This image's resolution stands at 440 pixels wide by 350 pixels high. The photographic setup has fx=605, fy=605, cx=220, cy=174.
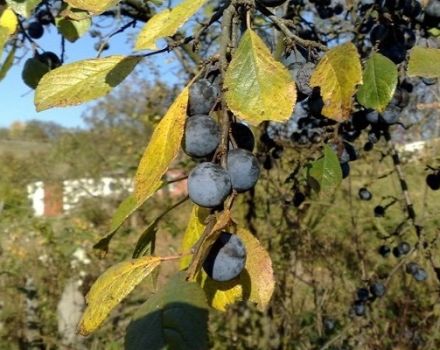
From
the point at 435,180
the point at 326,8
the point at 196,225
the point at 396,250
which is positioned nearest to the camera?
the point at 196,225

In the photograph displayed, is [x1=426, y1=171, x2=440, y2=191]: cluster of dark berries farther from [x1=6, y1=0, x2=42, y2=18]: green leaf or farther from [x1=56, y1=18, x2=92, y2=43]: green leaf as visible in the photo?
[x1=6, y1=0, x2=42, y2=18]: green leaf

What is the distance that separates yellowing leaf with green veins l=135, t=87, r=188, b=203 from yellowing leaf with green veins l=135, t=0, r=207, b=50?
0.27 feet

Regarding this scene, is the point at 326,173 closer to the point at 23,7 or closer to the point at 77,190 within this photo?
the point at 23,7

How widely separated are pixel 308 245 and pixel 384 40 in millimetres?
2520

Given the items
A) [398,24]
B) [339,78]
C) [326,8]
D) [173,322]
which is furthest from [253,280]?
[326,8]

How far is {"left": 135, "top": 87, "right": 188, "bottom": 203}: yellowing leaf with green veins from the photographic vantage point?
22.1 inches

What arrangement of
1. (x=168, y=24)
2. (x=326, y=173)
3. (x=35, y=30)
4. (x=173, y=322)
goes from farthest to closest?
(x=35, y=30) < (x=326, y=173) < (x=168, y=24) < (x=173, y=322)

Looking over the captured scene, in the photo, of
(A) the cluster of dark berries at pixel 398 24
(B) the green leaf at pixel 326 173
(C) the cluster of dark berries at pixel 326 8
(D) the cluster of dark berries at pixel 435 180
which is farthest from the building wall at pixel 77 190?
(B) the green leaf at pixel 326 173

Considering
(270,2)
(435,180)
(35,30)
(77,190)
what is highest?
(270,2)

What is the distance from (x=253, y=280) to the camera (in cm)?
60

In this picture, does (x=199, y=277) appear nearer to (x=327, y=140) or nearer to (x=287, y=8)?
(x=327, y=140)

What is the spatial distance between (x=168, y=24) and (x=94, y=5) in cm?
12

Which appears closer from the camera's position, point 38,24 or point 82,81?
point 82,81

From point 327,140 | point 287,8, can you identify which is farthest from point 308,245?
point 327,140
